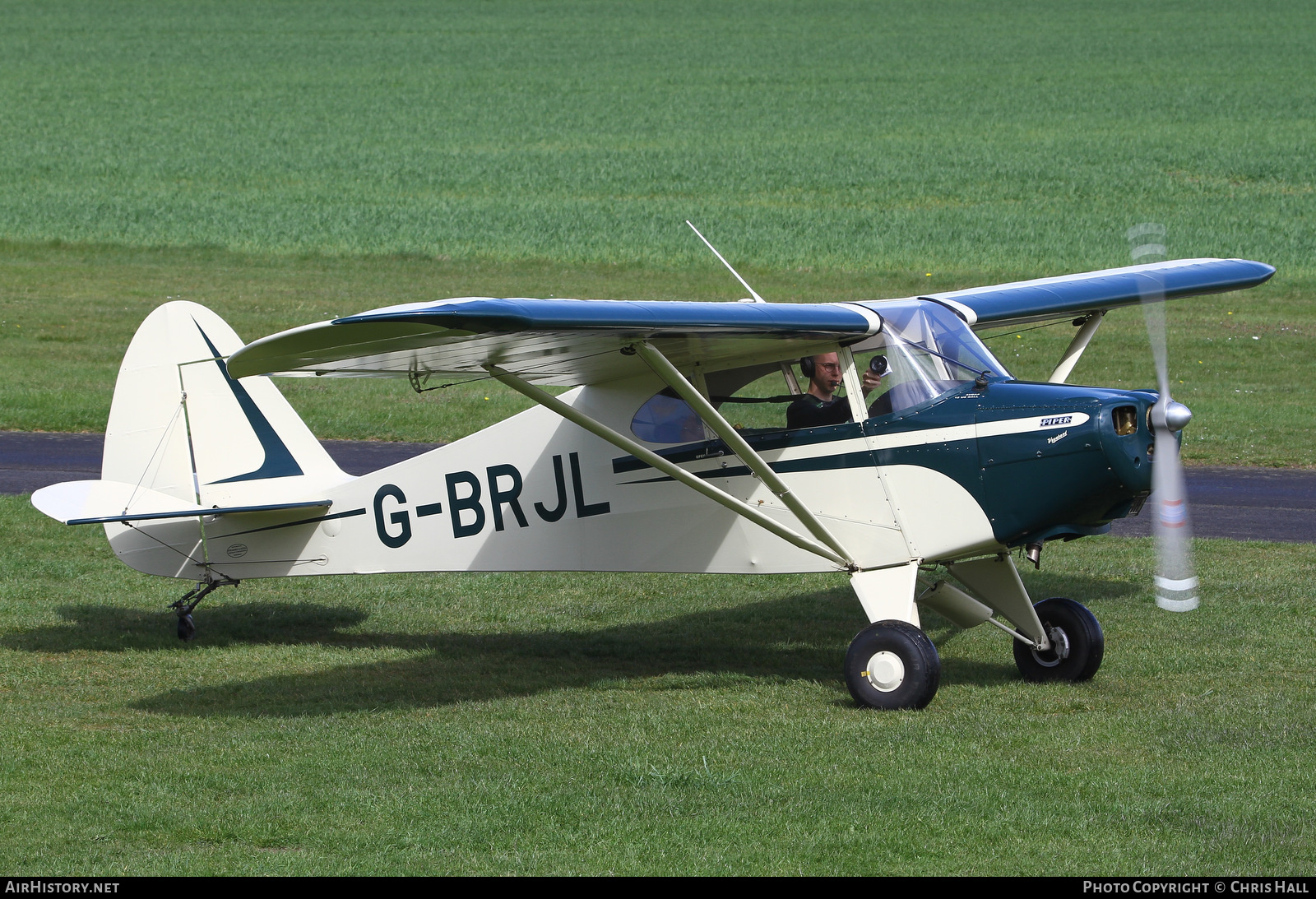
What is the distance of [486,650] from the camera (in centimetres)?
1077

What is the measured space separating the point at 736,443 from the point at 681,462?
32.0 inches

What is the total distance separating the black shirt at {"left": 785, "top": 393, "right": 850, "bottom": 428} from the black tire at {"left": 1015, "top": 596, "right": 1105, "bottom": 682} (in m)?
1.87

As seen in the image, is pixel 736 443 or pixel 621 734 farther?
pixel 736 443

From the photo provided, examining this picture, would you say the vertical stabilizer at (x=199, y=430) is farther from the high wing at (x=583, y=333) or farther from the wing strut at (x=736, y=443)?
the wing strut at (x=736, y=443)

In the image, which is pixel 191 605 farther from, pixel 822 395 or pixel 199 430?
pixel 822 395

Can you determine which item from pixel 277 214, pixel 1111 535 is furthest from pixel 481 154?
pixel 1111 535

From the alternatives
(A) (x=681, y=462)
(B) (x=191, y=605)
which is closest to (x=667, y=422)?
(A) (x=681, y=462)

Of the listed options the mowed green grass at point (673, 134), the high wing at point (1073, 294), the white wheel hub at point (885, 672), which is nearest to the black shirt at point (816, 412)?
the high wing at point (1073, 294)

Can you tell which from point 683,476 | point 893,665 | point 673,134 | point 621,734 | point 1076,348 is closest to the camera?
point 621,734

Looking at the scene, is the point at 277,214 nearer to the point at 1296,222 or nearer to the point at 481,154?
the point at 481,154

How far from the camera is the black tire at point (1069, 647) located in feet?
30.7

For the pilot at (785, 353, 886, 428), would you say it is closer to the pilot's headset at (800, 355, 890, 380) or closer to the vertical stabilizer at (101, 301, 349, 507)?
the pilot's headset at (800, 355, 890, 380)

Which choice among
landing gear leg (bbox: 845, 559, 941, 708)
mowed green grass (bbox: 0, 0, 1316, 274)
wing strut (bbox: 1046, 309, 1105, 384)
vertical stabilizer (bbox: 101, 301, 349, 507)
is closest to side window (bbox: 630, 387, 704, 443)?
landing gear leg (bbox: 845, 559, 941, 708)

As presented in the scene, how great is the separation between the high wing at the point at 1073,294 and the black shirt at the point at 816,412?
1.13 meters
